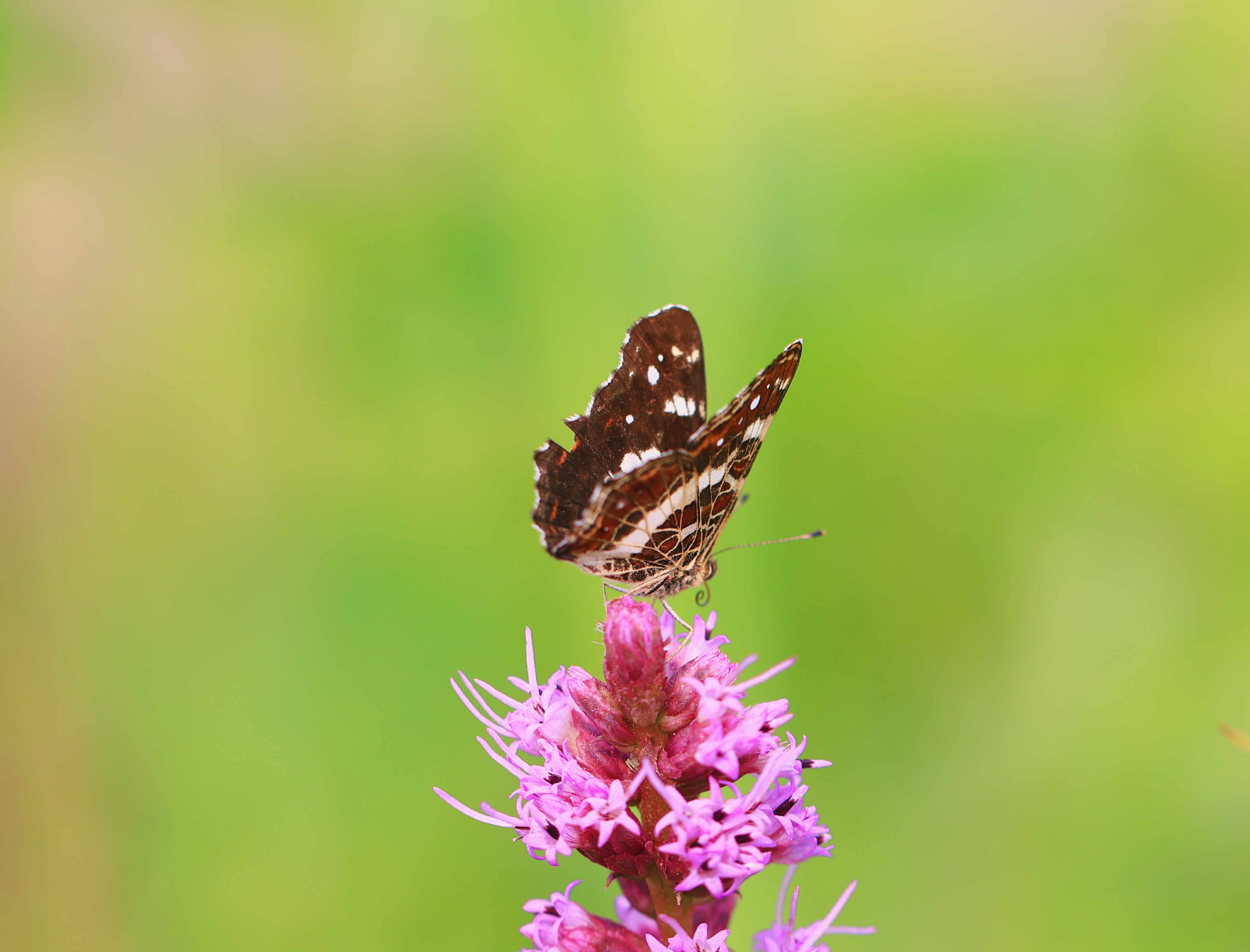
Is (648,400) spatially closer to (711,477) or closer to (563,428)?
(711,477)

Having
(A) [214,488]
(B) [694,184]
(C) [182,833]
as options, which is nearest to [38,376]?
(A) [214,488]

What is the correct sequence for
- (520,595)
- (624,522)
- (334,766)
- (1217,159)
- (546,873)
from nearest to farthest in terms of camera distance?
1. (624,522)
2. (546,873)
3. (334,766)
4. (520,595)
5. (1217,159)

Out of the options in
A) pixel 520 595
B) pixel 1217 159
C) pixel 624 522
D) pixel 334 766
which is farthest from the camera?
pixel 1217 159

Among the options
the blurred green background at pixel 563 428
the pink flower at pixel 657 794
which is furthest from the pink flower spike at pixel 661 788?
the blurred green background at pixel 563 428

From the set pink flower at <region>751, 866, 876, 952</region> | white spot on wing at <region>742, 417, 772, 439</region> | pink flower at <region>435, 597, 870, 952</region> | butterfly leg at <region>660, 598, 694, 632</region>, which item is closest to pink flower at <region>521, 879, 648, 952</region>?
pink flower at <region>435, 597, 870, 952</region>

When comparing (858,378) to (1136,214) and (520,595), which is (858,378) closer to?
(1136,214)

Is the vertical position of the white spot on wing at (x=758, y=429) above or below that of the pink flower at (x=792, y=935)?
above

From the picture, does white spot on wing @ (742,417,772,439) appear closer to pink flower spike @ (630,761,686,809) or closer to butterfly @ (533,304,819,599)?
butterfly @ (533,304,819,599)

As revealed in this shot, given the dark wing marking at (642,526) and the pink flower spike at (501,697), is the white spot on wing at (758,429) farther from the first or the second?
the pink flower spike at (501,697)
